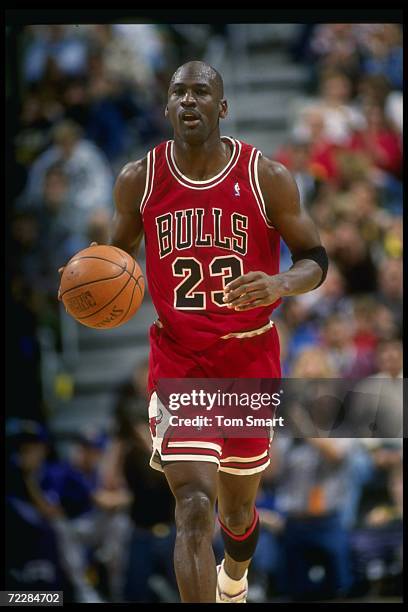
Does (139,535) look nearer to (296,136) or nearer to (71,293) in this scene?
(71,293)

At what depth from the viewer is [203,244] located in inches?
230

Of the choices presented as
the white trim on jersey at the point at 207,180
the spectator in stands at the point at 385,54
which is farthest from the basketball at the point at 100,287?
the spectator in stands at the point at 385,54

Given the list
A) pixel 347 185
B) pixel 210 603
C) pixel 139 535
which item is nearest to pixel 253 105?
pixel 347 185

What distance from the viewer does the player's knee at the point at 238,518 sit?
20.4ft

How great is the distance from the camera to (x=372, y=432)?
7281mm

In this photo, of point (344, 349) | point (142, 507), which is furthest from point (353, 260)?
point (142, 507)

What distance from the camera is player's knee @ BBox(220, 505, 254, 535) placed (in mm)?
6227

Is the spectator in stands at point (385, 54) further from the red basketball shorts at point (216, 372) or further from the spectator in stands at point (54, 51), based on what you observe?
the red basketball shorts at point (216, 372)

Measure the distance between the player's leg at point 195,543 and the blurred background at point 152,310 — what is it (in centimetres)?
328

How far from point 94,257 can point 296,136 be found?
5830 mm

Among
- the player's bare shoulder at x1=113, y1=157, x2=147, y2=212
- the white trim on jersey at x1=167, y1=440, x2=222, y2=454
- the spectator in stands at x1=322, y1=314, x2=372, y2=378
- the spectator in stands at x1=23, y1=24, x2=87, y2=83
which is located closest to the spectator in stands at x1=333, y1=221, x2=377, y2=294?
the spectator in stands at x1=322, y1=314, x2=372, y2=378

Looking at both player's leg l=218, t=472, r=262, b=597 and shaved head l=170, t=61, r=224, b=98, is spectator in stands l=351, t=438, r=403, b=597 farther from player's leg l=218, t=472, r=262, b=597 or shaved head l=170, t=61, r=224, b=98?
shaved head l=170, t=61, r=224, b=98

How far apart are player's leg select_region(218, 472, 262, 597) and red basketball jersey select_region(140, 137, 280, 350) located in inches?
34.6

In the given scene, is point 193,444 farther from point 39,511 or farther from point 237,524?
point 39,511
